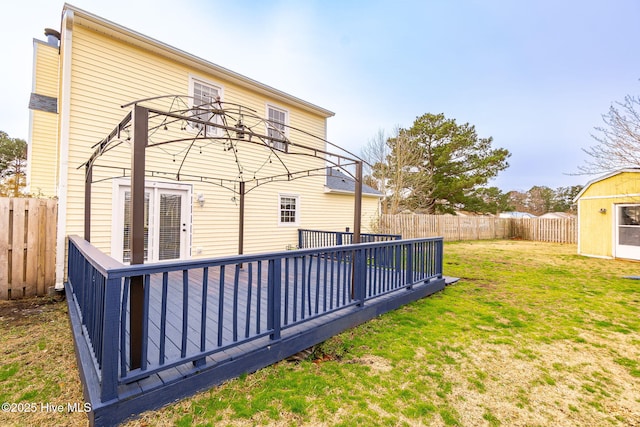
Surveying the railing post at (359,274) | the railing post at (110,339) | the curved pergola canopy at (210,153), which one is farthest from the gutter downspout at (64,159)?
the railing post at (359,274)

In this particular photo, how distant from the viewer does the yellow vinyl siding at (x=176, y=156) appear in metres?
5.38

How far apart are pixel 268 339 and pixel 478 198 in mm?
23283

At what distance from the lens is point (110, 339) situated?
180 cm

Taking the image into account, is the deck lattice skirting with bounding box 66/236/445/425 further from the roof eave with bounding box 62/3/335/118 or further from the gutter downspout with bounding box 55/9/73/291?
the roof eave with bounding box 62/3/335/118

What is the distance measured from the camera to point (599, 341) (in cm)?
337

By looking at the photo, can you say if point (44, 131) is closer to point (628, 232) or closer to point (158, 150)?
point (158, 150)

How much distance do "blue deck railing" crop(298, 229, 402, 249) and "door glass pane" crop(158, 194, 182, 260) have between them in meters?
3.48

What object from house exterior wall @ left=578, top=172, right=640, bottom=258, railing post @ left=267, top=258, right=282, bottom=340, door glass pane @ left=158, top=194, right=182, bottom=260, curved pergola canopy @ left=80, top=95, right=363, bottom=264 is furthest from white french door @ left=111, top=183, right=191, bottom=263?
house exterior wall @ left=578, top=172, right=640, bottom=258

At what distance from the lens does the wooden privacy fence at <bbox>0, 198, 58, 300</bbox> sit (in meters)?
4.51

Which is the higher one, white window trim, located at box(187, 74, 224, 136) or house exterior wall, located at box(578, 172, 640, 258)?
white window trim, located at box(187, 74, 224, 136)

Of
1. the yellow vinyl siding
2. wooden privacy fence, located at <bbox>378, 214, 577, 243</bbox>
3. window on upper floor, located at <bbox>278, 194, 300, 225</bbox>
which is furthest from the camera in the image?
wooden privacy fence, located at <bbox>378, 214, 577, 243</bbox>

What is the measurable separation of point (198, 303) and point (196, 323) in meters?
0.75

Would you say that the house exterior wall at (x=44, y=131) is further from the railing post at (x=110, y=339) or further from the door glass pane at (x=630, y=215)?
the door glass pane at (x=630, y=215)

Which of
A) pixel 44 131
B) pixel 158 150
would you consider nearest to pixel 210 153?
pixel 158 150
